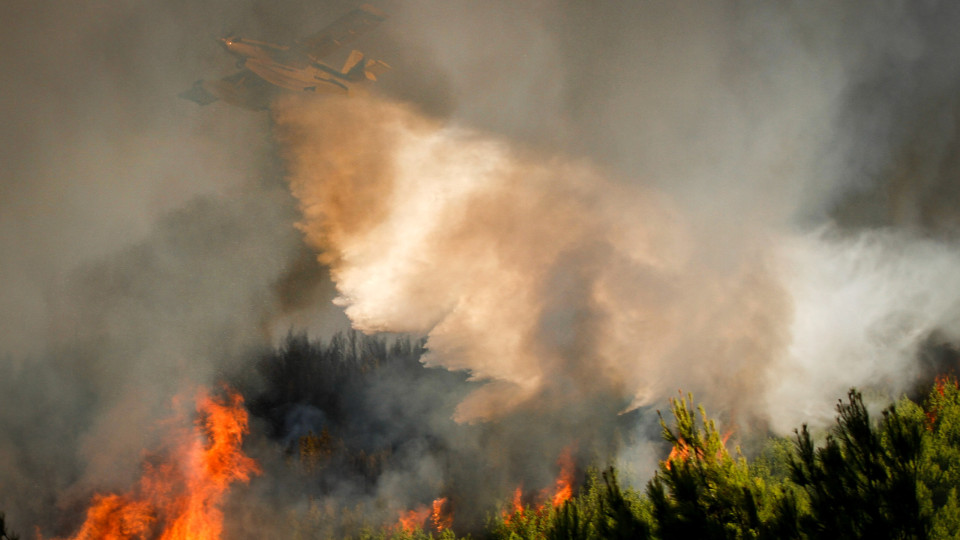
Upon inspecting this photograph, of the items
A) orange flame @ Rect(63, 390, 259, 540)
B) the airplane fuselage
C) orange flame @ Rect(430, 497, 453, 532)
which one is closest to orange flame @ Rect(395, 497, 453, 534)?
orange flame @ Rect(430, 497, 453, 532)

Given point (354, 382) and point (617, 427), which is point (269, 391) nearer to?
point (354, 382)

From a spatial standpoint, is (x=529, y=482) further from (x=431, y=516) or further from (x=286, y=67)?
(x=286, y=67)

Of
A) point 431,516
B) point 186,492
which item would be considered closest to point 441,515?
point 431,516

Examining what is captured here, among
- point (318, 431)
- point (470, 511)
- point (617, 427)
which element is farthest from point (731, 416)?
point (318, 431)

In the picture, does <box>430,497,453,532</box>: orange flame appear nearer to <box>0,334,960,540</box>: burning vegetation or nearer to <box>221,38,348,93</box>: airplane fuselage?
<box>0,334,960,540</box>: burning vegetation

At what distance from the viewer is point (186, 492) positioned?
931 inches

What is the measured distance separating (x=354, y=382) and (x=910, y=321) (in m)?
32.2

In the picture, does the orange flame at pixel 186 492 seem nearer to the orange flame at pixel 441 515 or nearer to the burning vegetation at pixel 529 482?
the burning vegetation at pixel 529 482

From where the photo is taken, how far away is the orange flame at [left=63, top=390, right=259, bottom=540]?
21.8 meters

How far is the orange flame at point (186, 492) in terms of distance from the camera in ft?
71.7

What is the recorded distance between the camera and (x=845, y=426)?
10875 millimetres

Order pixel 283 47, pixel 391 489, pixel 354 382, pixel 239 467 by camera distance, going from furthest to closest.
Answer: pixel 354 382
pixel 391 489
pixel 239 467
pixel 283 47

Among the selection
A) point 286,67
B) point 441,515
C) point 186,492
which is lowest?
point 441,515

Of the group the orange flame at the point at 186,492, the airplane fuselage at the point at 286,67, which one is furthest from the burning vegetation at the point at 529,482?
the airplane fuselage at the point at 286,67
